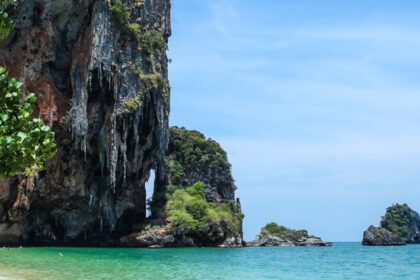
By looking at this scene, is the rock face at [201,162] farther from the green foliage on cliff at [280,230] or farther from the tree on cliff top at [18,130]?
the tree on cliff top at [18,130]

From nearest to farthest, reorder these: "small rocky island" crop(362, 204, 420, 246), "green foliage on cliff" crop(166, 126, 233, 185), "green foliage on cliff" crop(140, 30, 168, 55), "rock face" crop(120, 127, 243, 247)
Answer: "green foliage on cliff" crop(140, 30, 168, 55), "rock face" crop(120, 127, 243, 247), "green foliage on cliff" crop(166, 126, 233, 185), "small rocky island" crop(362, 204, 420, 246)

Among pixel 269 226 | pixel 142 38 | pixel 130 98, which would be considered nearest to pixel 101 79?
pixel 130 98

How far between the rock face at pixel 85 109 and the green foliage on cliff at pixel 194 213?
4.07m

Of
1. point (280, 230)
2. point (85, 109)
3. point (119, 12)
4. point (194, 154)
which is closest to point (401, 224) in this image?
point (280, 230)

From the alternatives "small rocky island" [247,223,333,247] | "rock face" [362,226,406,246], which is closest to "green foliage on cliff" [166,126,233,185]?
"small rocky island" [247,223,333,247]

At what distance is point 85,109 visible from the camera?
37250mm

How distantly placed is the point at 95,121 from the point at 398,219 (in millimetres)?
72423

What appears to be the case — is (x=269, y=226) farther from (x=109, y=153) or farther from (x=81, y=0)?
(x=81, y=0)

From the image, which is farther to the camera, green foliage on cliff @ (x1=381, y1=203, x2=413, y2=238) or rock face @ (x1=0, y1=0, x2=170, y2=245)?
green foliage on cliff @ (x1=381, y1=203, x2=413, y2=238)

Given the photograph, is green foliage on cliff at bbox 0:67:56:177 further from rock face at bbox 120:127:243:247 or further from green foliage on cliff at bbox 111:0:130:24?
rock face at bbox 120:127:243:247

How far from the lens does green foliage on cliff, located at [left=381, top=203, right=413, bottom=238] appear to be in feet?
315

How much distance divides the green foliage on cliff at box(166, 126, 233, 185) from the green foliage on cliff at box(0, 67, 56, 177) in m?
53.1

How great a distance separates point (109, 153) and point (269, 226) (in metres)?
47.5

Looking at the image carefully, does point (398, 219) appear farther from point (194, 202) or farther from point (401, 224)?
point (194, 202)
